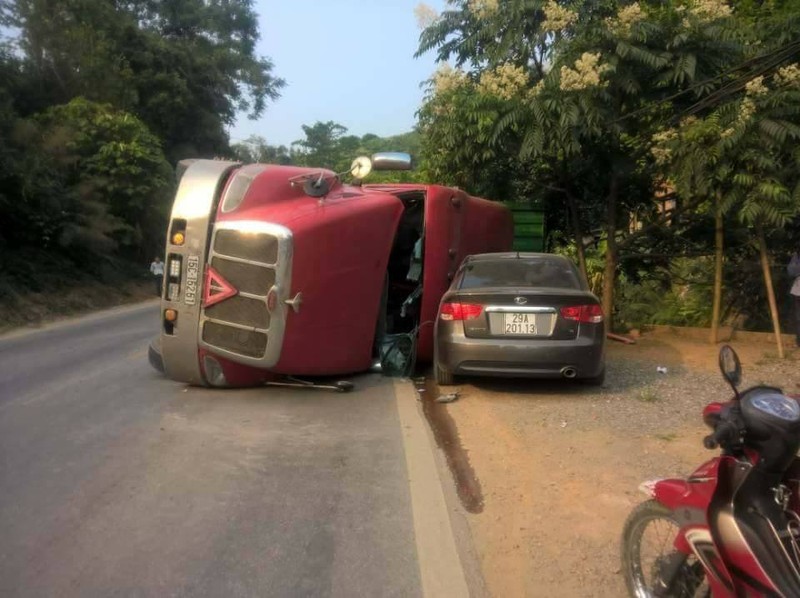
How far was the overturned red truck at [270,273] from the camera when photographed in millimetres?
7379

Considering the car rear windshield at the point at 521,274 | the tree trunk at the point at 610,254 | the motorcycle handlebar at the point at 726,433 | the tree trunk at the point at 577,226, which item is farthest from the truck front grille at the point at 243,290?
the tree trunk at the point at 577,226

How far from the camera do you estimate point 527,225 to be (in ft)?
46.4

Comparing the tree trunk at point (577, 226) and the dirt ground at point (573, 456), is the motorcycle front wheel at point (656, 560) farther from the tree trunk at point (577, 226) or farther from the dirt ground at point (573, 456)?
the tree trunk at point (577, 226)

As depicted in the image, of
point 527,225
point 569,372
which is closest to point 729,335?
point 527,225

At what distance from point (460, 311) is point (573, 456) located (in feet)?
7.65

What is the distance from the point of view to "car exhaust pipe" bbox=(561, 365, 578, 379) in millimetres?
7473

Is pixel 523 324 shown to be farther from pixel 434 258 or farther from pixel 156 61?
pixel 156 61

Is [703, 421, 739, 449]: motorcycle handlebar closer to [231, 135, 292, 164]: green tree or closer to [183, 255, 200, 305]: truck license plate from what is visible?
[183, 255, 200, 305]: truck license plate

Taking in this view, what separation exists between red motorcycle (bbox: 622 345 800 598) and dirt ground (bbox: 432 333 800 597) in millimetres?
758

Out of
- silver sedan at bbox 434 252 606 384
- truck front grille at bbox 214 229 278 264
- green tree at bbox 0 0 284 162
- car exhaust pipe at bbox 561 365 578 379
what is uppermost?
green tree at bbox 0 0 284 162

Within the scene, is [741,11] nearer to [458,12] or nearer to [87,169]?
[458,12]

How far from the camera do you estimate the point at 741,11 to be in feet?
45.1

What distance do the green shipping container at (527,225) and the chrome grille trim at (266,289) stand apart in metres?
7.43

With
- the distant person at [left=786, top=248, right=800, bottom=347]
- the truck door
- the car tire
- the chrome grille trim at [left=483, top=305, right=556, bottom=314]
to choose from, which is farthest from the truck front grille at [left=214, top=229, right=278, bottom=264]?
the distant person at [left=786, top=248, right=800, bottom=347]
